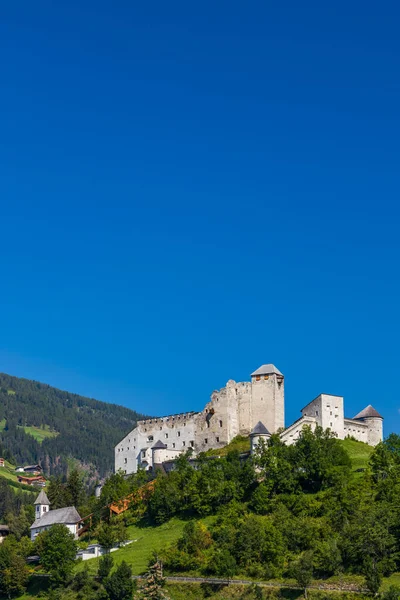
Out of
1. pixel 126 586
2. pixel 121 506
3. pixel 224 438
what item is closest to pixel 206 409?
pixel 224 438

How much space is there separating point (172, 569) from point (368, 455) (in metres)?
32.3

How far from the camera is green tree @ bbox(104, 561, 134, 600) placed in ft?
263

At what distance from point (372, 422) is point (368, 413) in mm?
1408

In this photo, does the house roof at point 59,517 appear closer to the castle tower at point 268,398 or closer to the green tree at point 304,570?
the castle tower at point 268,398

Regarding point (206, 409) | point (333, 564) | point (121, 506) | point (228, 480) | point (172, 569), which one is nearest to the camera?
point (333, 564)

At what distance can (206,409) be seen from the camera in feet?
397

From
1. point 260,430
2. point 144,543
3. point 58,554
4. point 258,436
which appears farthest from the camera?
point 260,430

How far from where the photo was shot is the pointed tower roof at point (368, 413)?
382ft

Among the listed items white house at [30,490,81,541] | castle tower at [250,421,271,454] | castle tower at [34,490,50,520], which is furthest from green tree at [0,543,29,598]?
castle tower at [250,421,271,454]

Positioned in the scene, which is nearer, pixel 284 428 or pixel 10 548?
pixel 10 548

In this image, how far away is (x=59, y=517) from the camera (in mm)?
108375

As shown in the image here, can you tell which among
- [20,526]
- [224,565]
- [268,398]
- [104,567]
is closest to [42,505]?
[20,526]

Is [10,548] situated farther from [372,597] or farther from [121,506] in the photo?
[372,597]

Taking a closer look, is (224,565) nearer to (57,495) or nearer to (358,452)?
(358,452)
